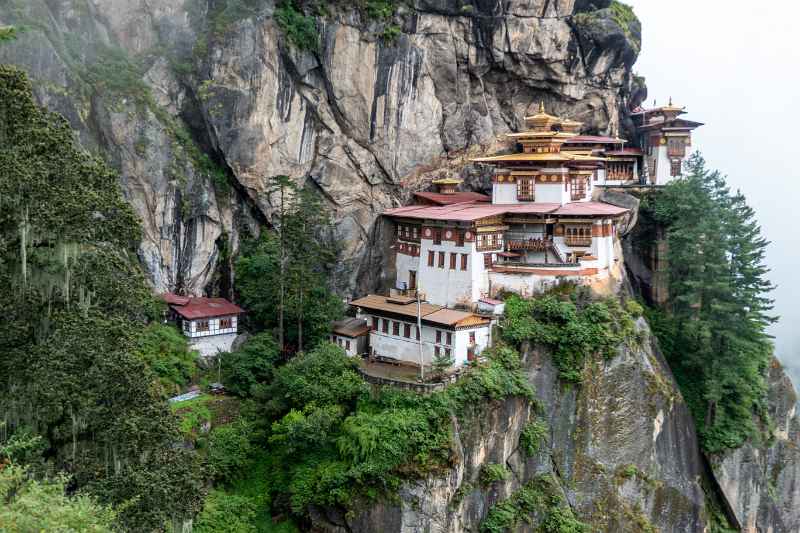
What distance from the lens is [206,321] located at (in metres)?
35.3

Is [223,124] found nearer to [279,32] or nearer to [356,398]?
[279,32]

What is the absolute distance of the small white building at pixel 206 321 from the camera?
114 ft

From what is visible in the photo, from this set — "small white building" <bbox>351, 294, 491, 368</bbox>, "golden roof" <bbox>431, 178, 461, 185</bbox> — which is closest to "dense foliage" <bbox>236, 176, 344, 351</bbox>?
"small white building" <bbox>351, 294, 491, 368</bbox>

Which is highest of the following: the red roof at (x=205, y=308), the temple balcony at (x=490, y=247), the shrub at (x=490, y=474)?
the temple balcony at (x=490, y=247)

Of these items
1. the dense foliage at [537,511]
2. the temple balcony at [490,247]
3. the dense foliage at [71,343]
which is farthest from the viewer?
the temple balcony at [490,247]

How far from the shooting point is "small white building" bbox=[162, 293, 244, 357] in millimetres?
34875

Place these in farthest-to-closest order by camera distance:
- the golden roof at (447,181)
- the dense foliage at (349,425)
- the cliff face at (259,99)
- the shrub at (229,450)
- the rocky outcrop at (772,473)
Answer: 1. the golden roof at (447,181)
2. the rocky outcrop at (772,473)
3. the cliff face at (259,99)
4. the shrub at (229,450)
5. the dense foliage at (349,425)

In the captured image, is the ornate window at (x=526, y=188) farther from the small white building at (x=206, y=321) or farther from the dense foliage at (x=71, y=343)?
the dense foliage at (x=71, y=343)

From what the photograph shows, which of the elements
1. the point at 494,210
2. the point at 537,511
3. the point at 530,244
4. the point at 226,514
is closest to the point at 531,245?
the point at 530,244

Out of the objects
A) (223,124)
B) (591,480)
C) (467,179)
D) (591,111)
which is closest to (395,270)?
(467,179)

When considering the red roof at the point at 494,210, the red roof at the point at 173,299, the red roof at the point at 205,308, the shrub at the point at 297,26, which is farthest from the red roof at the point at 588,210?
the red roof at the point at 173,299

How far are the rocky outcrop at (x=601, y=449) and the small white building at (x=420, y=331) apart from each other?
249 cm

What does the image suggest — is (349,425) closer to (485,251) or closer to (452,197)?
(485,251)

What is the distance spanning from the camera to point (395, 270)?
133 ft
